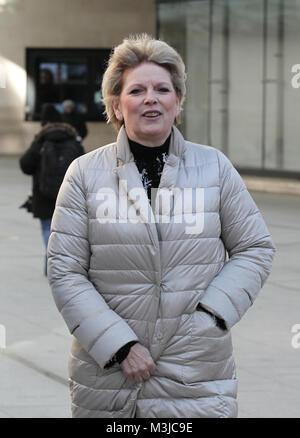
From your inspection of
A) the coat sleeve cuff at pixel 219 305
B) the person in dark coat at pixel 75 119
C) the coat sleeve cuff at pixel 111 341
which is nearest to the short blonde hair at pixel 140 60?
the coat sleeve cuff at pixel 219 305

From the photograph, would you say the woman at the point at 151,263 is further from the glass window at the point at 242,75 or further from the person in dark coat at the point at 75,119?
the person in dark coat at the point at 75,119

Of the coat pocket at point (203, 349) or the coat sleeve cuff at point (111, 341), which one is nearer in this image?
the coat sleeve cuff at point (111, 341)

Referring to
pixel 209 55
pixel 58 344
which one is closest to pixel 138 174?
pixel 58 344

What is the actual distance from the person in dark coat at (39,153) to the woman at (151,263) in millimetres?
7041

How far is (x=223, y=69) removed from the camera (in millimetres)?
22078

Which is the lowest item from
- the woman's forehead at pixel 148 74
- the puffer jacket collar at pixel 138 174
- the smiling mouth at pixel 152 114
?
the puffer jacket collar at pixel 138 174

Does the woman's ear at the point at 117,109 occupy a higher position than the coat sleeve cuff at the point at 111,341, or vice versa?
A: the woman's ear at the point at 117,109

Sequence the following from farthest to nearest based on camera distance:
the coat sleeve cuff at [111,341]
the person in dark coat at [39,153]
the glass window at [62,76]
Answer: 1. the glass window at [62,76]
2. the person in dark coat at [39,153]
3. the coat sleeve cuff at [111,341]

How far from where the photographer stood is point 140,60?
347 centimetres

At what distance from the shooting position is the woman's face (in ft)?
11.3

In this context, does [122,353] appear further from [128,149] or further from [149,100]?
[149,100]

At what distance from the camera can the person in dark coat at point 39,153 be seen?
10.6 metres

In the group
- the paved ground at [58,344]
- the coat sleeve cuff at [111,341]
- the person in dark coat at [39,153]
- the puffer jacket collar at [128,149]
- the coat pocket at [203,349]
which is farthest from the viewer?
the person in dark coat at [39,153]
